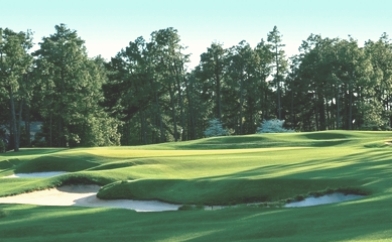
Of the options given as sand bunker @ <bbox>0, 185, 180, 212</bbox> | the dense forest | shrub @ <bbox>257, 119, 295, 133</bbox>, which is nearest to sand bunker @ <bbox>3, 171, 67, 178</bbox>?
sand bunker @ <bbox>0, 185, 180, 212</bbox>

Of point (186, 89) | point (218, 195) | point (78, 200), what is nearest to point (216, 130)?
point (186, 89)

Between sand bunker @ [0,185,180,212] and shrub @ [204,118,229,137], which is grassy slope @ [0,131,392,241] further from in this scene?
shrub @ [204,118,229,137]

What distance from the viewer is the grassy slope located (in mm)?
13562

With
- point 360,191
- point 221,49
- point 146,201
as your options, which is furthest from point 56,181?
point 221,49

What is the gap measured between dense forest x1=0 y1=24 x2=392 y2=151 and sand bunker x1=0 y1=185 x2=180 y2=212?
148 ft

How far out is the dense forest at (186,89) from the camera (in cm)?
7544

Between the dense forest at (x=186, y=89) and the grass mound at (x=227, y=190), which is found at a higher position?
the dense forest at (x=186, y=89)

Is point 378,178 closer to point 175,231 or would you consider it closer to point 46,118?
point 175,231

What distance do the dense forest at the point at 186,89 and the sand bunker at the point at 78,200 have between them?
148ft

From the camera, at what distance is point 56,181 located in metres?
29.5

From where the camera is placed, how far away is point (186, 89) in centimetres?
10250

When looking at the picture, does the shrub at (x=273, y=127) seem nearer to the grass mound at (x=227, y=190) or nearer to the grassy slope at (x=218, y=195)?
the grassy slope at (x=218, y=195)

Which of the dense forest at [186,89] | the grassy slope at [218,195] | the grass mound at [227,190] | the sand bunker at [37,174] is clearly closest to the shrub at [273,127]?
the dense forest at [186,89]

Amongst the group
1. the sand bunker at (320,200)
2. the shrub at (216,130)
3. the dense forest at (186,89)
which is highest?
Result: the dense forest at (186,89)
